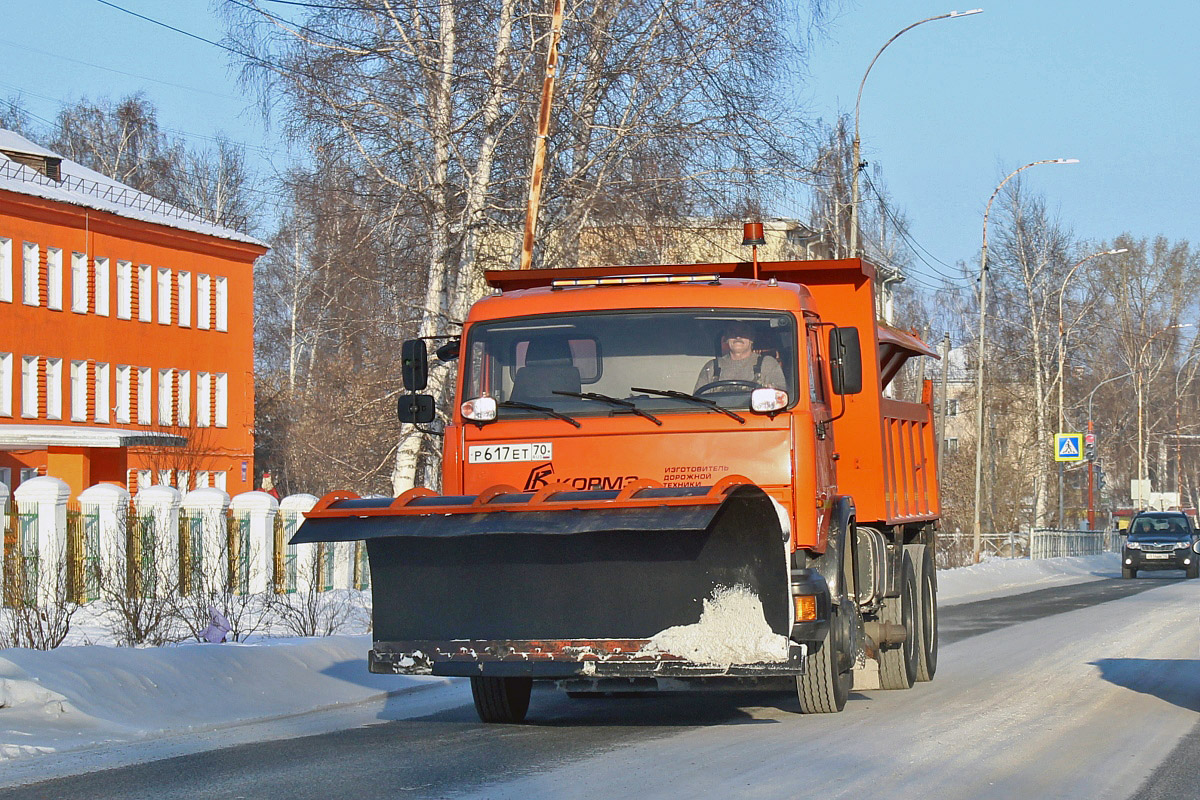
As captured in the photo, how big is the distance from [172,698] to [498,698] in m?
2.34

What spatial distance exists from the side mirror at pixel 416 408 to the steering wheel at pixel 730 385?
1991 millimetres

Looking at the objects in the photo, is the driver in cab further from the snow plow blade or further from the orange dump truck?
the snow plow blade

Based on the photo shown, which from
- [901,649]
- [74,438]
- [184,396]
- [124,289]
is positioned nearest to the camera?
[901,649]

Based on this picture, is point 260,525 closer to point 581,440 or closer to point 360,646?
point 360,646

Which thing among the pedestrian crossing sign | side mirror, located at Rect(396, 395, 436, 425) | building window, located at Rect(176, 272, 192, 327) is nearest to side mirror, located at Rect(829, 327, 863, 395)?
side mirror, located at Rect(396, 395, 436, 425)

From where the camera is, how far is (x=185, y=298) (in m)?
57.3

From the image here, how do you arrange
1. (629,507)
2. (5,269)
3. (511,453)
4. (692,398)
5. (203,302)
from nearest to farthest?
(629,507), (692,398), (511,453), (5,269), (203,302)

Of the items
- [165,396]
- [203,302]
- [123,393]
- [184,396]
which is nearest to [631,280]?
[123,393]

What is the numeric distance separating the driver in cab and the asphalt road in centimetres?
216

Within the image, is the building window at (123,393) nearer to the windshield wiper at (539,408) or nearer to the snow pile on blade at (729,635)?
the windshield wiper at (539,408)

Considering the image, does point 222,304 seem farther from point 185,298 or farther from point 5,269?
point 5,269

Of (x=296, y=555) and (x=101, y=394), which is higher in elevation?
(x=101, y=394)

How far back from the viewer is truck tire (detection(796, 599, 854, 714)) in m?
10.2

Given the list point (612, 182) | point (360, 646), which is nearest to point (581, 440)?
point (360, 646)
